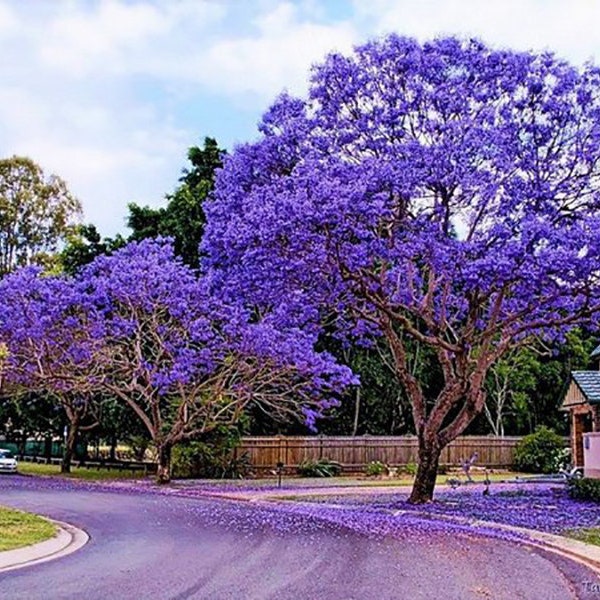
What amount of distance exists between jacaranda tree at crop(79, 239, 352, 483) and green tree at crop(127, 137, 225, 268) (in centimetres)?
584

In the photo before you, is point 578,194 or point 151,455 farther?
point 151,455

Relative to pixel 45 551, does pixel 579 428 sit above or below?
above

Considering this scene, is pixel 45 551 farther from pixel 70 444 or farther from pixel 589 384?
pixel 70 444

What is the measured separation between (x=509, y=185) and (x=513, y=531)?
291 inches

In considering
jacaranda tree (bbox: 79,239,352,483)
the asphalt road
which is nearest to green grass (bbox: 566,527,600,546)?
the asphalt road

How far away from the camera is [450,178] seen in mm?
19000

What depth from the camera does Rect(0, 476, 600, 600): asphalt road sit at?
9.89 metres

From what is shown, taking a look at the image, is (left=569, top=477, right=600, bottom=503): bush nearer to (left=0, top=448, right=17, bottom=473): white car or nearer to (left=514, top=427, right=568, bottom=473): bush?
(left=514, top=427, right=568, bottom=473): bush

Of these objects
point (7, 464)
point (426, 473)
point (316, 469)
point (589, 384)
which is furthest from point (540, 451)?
point (7, 464)

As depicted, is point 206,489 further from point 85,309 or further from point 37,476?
point 37,476

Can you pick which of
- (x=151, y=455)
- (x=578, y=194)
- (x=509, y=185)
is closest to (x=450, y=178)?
(x=509, y=185)

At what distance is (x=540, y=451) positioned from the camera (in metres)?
39.2

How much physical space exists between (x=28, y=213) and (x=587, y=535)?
154 ft

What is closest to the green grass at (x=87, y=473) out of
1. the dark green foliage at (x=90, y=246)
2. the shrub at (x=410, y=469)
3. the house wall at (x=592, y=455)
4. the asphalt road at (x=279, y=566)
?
the dark green foliage at (x=90, y=246)
